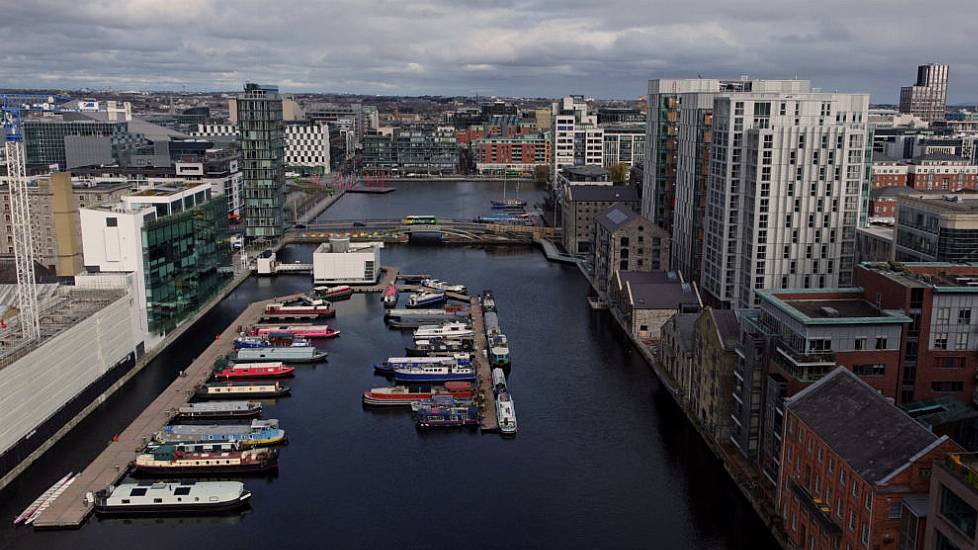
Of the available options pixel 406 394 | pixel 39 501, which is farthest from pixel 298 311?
pixel 39 501

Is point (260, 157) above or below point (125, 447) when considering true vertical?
above

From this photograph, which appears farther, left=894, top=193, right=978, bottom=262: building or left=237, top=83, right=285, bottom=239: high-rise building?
left=237, top=83, right=285, bottom=239: high-rise building

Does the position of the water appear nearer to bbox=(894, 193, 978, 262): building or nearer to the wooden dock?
the wooden dock

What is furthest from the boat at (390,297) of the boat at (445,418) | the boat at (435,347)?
the boat at (445,418)

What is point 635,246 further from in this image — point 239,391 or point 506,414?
point 239,391

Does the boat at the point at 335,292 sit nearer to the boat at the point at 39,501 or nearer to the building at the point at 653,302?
the building at the point at 653,302

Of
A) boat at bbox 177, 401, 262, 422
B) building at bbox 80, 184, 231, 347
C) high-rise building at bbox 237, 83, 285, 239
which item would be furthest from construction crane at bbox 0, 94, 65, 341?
high-rise building at bbox 237, 83, 285, 239
